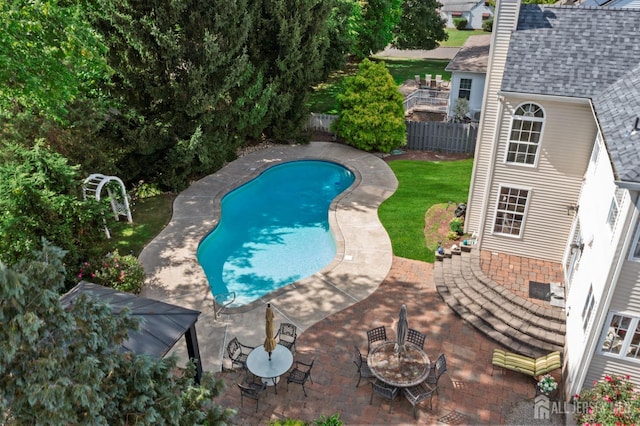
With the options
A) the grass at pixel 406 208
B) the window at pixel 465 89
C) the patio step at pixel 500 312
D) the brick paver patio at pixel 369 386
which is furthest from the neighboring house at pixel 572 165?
the window at pixel 465 89

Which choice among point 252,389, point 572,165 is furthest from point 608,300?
point 252,389

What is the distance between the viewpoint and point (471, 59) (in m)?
32.2

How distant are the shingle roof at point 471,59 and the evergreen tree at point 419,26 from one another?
10.8m

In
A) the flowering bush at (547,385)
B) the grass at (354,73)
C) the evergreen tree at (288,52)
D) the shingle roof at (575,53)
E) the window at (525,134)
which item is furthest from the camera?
the grass at (354,73)

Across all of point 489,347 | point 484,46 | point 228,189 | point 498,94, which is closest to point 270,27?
point 228,189

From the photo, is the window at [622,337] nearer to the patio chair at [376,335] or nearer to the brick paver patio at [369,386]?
the brick paver patio at [369,386]

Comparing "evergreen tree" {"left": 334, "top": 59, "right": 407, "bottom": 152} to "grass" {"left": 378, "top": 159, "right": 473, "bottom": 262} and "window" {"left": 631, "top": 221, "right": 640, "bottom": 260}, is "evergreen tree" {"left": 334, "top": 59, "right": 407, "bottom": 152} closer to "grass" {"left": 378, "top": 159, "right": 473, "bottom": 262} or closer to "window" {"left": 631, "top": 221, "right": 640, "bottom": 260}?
"grass" {"left": 378, "top": 159, "right": 473, "bottom": 262}

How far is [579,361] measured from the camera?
38.4ft

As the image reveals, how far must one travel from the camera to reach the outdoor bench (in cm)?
1277

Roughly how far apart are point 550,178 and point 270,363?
11093 mm

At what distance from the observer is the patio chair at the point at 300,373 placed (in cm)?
1249

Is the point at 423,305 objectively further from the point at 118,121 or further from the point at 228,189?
the point at 118,121

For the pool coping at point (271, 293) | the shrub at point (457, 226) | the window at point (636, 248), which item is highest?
the window at point (636, 248)

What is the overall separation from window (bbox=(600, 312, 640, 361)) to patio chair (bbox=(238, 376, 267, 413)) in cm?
855
